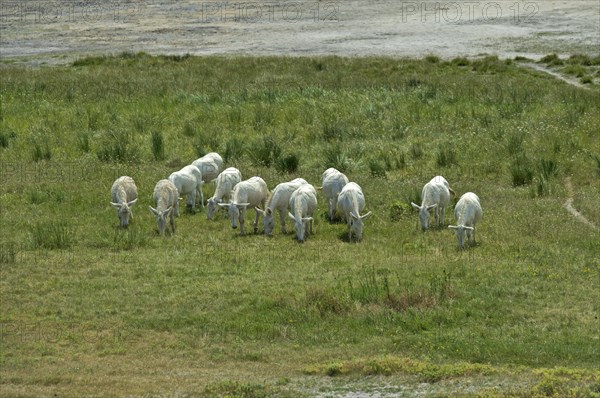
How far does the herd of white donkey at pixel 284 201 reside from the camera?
76.6ft

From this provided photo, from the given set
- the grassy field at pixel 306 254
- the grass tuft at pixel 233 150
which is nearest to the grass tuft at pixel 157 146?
the grassy field at pixel 306 254

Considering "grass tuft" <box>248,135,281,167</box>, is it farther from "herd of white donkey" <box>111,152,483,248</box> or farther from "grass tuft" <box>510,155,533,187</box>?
"grass tuft" <box>510,155,533,187</box>

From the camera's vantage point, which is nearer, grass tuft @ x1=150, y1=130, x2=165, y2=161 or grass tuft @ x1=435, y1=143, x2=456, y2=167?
grass tuft @ x1=435, y1=143, x2=456, y2=167

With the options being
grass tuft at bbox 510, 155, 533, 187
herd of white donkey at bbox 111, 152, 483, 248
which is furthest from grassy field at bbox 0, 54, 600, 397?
herd of white donkey at bbox 111, 152, 483, 248

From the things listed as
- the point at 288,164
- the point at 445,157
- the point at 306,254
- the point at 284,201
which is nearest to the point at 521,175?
the point at 445,157

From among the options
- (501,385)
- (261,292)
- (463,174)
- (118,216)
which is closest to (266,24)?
(463,174)

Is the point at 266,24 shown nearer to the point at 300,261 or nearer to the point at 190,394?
the point at 300,261

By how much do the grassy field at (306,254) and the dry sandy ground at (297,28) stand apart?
1203cm

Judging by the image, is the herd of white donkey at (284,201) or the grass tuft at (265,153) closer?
the herd of white donkey at (284,201)

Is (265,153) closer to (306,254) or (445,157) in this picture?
(445,157)

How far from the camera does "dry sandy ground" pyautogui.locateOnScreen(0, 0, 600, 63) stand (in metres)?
53.7

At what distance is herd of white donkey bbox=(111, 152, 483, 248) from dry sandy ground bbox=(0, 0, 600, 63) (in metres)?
26.5

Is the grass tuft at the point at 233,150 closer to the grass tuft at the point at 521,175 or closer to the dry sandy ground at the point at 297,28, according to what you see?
the grass tuft at the point at 521,175

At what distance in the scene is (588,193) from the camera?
90.4 ft
